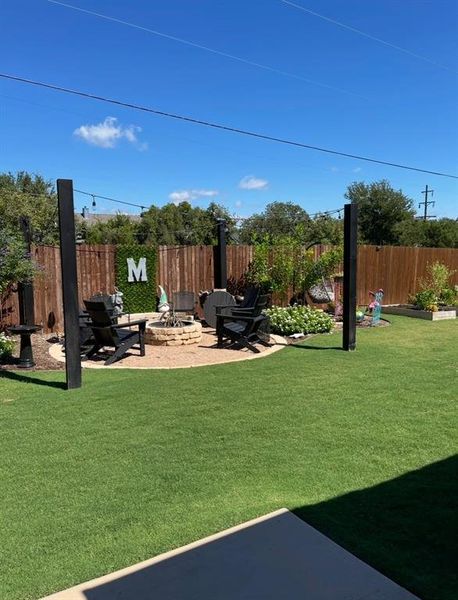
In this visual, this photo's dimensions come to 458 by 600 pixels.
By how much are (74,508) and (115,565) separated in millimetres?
693

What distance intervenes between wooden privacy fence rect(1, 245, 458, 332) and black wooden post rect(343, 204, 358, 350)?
483 centimetres

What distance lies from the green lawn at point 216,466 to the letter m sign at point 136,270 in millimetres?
5133

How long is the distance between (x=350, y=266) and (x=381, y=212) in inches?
1136

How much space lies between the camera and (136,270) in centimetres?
1110

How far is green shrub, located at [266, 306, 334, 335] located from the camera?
9.46 m

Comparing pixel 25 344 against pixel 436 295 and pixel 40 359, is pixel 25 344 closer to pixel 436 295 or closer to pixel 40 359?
pixel 40 359

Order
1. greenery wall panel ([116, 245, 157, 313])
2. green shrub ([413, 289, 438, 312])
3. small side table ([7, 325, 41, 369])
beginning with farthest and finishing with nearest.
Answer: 1. green shrub ([413, 289, 438, 312])
2. greenery wall panel ([116, 245, 157, 313])
3. small side table ([7, 325, 41, 369])

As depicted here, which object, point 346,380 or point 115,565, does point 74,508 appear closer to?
point 115,565

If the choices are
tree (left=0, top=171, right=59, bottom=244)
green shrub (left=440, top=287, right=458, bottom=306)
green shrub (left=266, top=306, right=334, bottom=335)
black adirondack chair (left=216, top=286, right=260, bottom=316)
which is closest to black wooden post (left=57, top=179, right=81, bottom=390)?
black adirondack chair (left=216, top=286, right=260, bottom=316)

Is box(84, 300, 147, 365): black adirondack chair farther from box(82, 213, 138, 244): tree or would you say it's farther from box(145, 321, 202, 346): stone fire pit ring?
box(82, 213, 138, 244): tree

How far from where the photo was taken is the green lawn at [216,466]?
7.89 ft

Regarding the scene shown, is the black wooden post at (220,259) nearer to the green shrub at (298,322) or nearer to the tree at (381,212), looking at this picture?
the green shrub at (298,322)

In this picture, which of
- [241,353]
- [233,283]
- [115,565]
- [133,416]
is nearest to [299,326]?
[241,353]

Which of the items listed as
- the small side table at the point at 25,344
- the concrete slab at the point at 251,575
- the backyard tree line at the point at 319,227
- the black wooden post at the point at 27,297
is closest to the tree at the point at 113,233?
the backyard tree line at the point at 319,227
